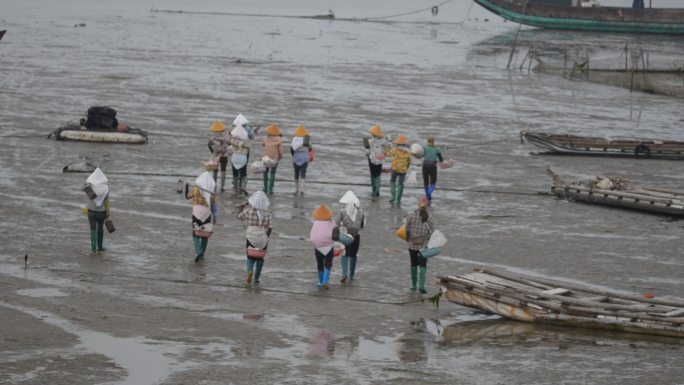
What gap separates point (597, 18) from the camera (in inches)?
3920

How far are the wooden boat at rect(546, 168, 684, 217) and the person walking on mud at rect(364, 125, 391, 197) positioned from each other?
4.10 meters

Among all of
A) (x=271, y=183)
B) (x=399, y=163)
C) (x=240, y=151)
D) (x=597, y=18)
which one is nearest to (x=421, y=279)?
(x=399, y=163)

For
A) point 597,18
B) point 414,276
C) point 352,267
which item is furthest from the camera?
point 597,18

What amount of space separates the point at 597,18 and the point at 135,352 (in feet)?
289

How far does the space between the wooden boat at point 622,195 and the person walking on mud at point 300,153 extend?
5781 mm

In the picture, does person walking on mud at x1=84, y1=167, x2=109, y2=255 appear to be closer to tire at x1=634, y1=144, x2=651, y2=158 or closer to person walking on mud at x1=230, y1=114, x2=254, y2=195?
person walking on mud at x1=230, y1=114, x2=254, y2=195

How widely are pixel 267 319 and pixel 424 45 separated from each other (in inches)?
2773

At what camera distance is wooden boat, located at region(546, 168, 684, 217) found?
26.6 meters

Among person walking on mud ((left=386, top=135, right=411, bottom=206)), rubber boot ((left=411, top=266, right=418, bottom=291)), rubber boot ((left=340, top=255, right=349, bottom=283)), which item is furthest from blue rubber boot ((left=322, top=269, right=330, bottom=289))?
person walking on mud ((left=386, top=135, right=411, bottom=206))

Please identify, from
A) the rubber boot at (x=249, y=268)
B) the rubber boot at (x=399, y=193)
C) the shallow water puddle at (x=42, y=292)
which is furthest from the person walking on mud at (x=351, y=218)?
the rubber boot at (x=399, y=193)

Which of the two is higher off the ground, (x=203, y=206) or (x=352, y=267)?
(x=203, y=206)

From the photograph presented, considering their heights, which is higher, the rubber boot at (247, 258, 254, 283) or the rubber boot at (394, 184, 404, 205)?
the rubber boot at (394, 184, 404, 205)

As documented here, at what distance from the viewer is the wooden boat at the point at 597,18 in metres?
99.4

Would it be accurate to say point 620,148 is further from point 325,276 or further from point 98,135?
point 325,276
